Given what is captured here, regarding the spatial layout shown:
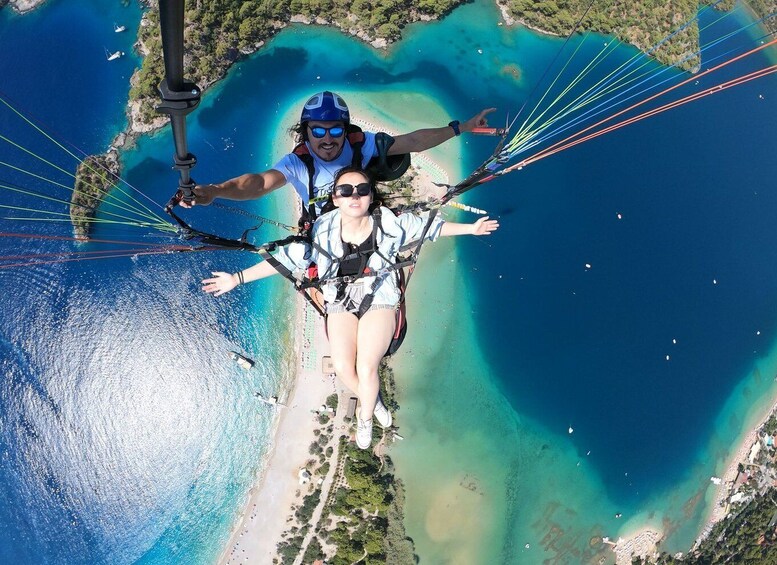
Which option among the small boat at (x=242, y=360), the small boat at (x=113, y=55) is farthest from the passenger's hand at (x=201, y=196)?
the small boat at (x=113, y=55)

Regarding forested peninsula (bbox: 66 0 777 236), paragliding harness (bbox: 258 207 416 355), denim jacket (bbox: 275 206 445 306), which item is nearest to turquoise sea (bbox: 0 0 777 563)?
forested peninsula (bbox: 66 0 777 236)

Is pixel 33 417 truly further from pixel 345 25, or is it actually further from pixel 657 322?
pixel 657 322

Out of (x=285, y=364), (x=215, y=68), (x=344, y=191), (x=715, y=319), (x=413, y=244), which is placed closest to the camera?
(x=344, y=191)

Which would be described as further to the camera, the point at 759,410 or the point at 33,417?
the point at 759,410

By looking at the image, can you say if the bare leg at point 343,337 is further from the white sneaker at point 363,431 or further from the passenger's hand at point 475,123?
the passenger's hand at point 475,123

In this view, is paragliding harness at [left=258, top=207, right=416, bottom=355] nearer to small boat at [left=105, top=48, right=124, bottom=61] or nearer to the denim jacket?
the denim jacket

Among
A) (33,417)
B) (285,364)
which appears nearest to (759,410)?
(285,364)
